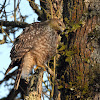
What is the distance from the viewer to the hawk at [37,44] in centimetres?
307

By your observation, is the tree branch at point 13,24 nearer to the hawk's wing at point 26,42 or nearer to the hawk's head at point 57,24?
the hawk's wing at point 26,42

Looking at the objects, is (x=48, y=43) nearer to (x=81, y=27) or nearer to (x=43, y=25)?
(x=43, y=25)

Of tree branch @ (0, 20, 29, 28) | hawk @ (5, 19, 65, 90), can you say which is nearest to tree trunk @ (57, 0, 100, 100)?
hawk @ (5, 19, 65, 90)

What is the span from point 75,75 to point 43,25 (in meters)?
1.49

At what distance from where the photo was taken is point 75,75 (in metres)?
2.08

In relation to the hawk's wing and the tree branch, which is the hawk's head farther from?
the tree branch

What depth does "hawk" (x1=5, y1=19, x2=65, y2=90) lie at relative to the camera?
3.07 meters

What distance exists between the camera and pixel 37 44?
316 centimetres

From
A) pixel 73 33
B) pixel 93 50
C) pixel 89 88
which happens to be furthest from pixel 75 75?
pixel 73 33

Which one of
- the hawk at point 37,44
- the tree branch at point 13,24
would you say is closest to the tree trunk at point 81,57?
the hawk at point 37,44

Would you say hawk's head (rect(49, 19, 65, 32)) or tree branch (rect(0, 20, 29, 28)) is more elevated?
tree branch (rect(0, 20, 29, 28))

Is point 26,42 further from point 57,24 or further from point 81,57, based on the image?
point 81,57

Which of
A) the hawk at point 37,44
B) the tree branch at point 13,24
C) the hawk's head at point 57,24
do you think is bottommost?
the hawk at point 37,44

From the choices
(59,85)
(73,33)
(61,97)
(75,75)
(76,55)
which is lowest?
(61,97)
